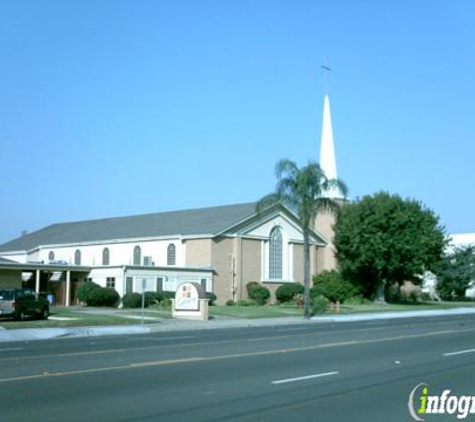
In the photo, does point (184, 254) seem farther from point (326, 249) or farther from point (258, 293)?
point (326, 249)

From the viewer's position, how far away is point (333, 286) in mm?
60406

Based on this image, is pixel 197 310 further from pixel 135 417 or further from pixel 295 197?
pixel 135 417

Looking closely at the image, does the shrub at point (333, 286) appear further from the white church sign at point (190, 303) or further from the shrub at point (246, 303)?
the white church sign at point (190, 303)

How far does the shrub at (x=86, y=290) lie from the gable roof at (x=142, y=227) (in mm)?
8465

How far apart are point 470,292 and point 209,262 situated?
117 ft

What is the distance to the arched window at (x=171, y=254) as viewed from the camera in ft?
184

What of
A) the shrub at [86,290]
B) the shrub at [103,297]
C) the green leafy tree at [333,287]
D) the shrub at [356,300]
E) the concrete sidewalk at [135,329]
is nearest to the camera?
the concrete sidewalk at [135,329]

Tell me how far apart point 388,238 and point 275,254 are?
9.21 meters

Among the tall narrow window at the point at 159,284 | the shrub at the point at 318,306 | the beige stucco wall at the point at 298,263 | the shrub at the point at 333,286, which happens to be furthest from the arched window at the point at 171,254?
the shrub at the point at 333,286

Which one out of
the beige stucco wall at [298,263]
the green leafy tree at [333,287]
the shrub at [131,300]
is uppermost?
the beige stucco wall at [298,263]

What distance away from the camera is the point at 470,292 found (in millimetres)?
76812

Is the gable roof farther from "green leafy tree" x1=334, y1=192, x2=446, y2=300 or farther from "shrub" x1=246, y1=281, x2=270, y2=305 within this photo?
"green leafy tree" x1=334, y1=192, x2=446, y2=300

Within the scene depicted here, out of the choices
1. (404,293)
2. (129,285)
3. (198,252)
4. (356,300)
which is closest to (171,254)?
(198,252)

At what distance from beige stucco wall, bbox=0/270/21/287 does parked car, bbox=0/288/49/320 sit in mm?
14658
